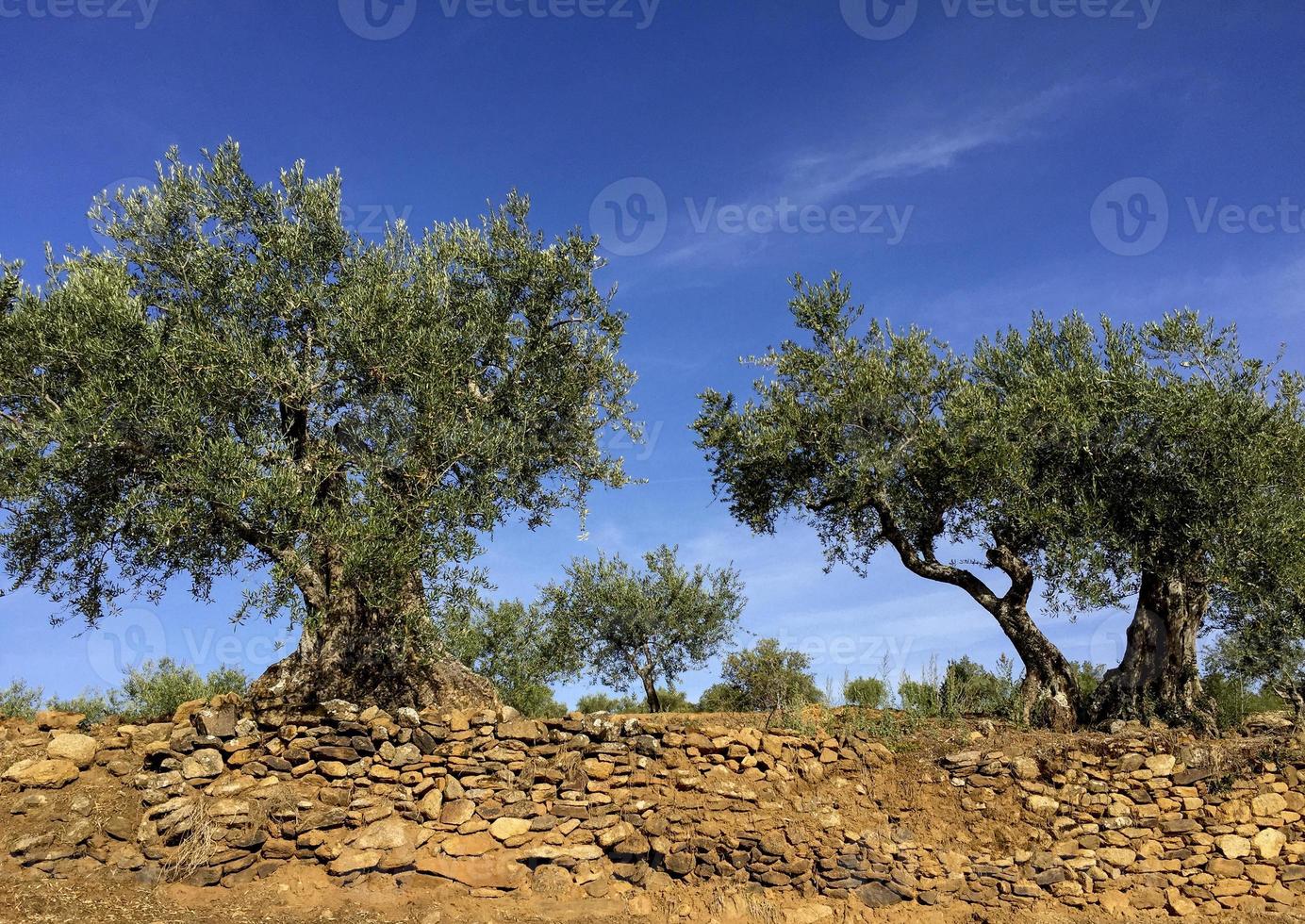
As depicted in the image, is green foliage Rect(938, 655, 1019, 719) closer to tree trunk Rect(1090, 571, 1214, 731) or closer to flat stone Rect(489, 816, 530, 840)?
tree trunk Rect(1090, 571, 1214, 731)

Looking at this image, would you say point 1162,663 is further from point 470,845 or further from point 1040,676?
point 470,845

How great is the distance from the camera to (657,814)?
44.2ft

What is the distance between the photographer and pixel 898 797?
47.3ft

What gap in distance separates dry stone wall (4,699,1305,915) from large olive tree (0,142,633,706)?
5.71 ft

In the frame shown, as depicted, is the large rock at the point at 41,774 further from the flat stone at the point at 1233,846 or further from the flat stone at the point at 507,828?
the flat stone at the point at 1233,846

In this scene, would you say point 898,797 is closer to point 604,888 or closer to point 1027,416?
point 604,888

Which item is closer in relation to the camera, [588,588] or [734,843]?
[734,843]

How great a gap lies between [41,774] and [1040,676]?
63.0 ft

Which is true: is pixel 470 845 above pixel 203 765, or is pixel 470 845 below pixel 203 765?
below

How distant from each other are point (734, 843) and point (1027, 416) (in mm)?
10739

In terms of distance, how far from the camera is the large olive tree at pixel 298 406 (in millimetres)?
13109

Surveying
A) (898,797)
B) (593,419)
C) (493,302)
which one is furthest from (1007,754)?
(493,302)

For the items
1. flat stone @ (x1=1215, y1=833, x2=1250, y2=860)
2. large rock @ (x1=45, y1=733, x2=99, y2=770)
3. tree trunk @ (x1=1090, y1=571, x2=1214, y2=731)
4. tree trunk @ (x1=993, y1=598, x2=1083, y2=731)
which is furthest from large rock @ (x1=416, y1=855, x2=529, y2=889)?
tree trunk @ (x1=1090, y1=571, x2=1214, y2=731)

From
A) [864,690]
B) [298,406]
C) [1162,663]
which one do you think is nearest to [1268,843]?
[1162,663]
